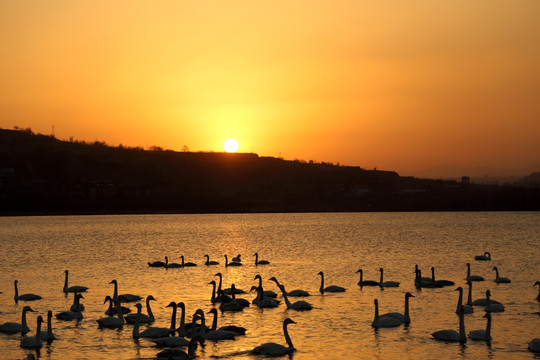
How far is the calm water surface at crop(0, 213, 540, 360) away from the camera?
84.2 ft

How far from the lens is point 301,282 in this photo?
1698 inches

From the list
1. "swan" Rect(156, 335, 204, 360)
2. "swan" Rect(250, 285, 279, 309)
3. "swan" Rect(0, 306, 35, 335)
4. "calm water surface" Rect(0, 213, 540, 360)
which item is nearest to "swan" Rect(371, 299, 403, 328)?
"calm water surface" Rect(0, 213, 540, 360)

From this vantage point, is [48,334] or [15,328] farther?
[15,328]

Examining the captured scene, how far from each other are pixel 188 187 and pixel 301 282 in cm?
13508

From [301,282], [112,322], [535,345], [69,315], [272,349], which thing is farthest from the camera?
[301,282]

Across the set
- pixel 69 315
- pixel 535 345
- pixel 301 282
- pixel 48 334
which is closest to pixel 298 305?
pixel 69 315

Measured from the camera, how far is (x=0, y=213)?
138500mm

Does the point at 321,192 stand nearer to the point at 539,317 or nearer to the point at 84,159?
the point at 84,159

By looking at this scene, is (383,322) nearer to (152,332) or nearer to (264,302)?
(264,302)

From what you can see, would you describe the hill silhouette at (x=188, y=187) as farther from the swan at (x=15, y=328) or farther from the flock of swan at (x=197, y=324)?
the swan at (x=15, y=328)

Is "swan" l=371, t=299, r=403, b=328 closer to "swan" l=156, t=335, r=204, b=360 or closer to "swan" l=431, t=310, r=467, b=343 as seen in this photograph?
"swan" l=431, t=310, r=467, b=343

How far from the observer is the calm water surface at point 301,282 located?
2567cm

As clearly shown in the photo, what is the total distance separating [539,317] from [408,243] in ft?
149

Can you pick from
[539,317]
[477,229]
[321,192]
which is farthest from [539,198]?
[539,317]
